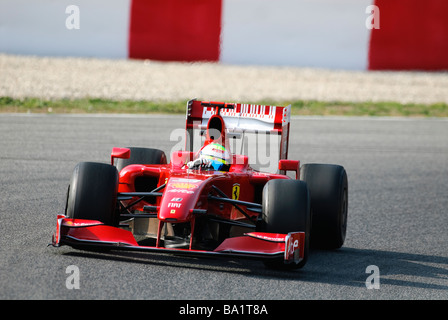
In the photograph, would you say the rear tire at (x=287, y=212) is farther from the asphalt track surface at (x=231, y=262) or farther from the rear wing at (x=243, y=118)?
the rear wing at (x=243, y=118)

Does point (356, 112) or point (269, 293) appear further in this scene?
point (356, 112)

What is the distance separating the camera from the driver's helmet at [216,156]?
24.1ft

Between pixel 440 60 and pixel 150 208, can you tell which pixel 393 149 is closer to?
pixel 440 60

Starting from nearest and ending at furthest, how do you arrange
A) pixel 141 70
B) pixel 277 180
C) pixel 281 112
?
1. pixel 277 180
2. pixel 281 112
3. pixel 141 70

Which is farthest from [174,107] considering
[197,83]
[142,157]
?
[142,157]

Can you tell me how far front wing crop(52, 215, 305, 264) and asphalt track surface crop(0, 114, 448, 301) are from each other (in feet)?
0.50

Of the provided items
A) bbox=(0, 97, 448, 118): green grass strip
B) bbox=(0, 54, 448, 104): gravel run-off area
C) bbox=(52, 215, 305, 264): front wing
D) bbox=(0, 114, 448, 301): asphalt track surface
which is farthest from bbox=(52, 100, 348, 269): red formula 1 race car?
bbox=(0, 54, 448, 104): gravel run-off area

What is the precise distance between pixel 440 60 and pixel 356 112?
3.15m

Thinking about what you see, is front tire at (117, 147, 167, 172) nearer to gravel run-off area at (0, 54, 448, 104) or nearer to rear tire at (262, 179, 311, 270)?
rear tire at (262, 179, 311, 270)

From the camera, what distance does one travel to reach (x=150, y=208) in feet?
21.7

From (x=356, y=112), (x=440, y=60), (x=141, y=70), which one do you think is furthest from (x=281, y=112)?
(x=141, y=70)

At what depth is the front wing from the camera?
6.09 meters

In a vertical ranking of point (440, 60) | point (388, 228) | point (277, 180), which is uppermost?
point (440, 60)

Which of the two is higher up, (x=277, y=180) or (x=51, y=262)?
(x=277, y=180)
